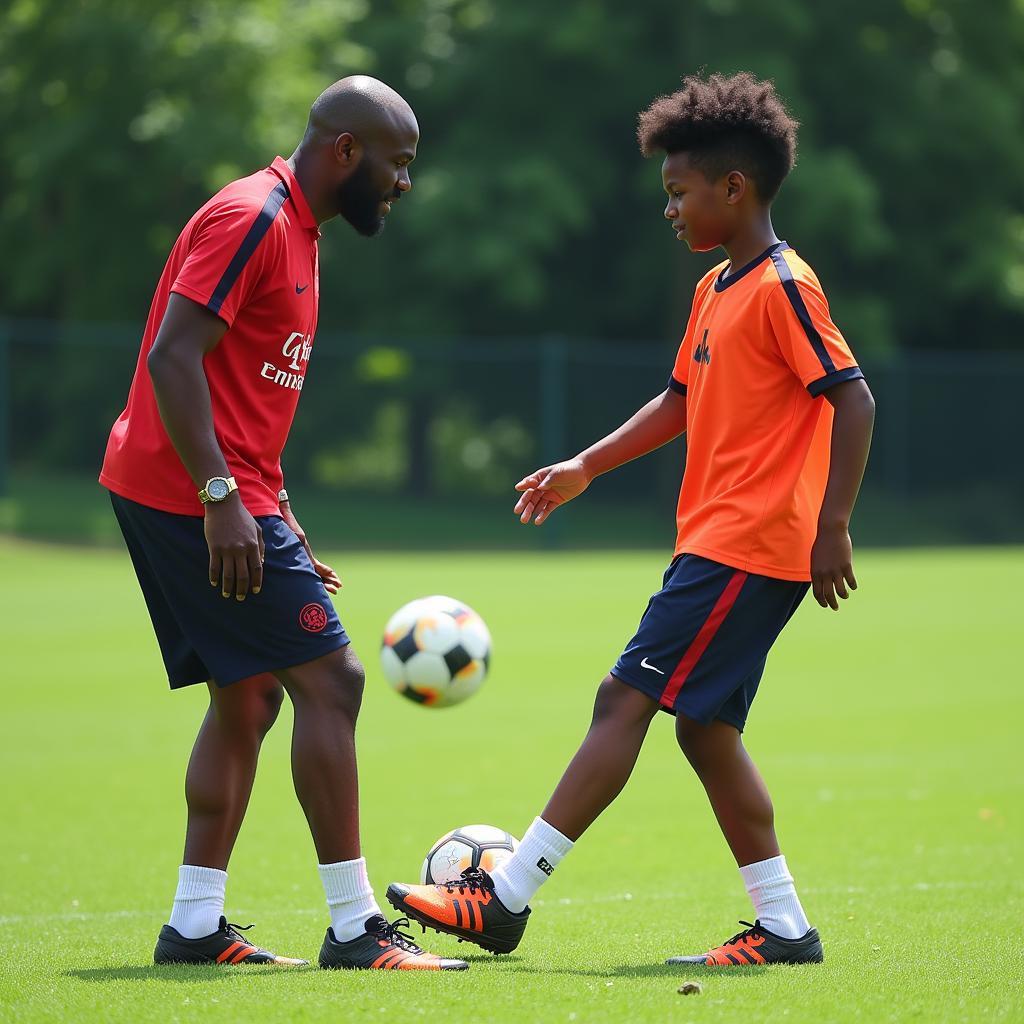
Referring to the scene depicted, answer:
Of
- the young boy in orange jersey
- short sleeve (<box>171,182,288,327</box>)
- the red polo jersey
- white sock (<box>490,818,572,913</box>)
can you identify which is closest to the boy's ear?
the young boy in orange jersey

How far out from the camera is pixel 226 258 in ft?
14.0

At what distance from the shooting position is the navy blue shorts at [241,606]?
172 inches

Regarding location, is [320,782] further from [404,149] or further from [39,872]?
[39,872]

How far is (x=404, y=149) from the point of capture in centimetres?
465

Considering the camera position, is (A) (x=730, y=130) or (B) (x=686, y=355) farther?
(B) (x=686, y=355)

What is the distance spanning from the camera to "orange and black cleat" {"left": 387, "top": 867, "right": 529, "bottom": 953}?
4.51 meters

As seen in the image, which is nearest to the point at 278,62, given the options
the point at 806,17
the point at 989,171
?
the point at 806,17

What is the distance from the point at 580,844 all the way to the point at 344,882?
8.98 feet

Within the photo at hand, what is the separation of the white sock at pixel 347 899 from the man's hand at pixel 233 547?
0.82 meters

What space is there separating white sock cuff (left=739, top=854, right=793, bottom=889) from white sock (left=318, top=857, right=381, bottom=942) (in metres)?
1.09

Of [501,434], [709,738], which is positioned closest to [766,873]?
[709,738]

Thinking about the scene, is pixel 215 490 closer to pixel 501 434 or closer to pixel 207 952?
pixel 207 952

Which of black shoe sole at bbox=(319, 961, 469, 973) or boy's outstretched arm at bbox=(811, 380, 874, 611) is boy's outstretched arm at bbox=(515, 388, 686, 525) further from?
black shoe sole at bbox=(319, 961, 469, 973)

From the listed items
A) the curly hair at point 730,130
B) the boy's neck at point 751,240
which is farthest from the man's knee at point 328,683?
the curly hair at point 730,130
